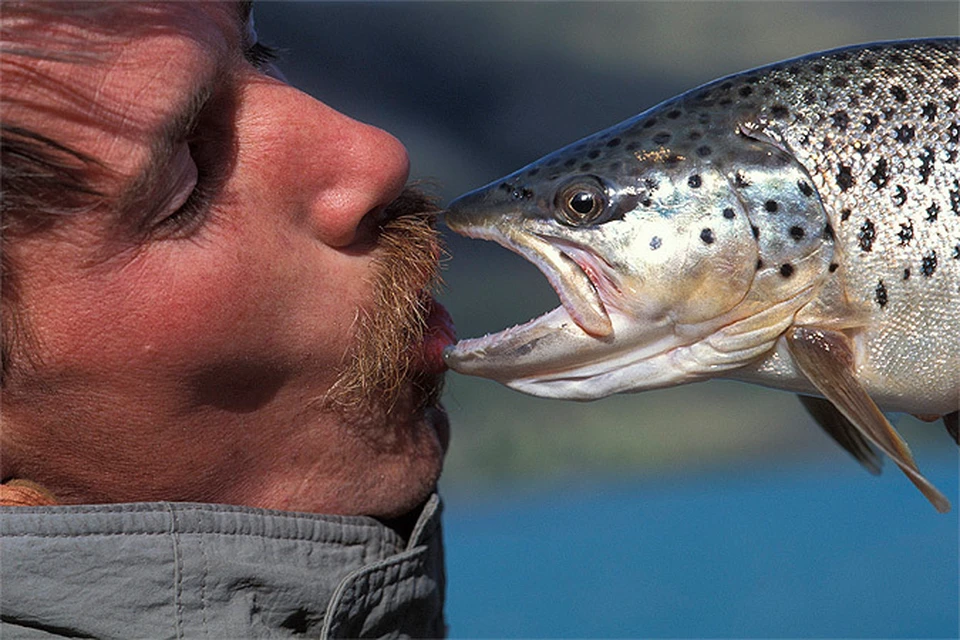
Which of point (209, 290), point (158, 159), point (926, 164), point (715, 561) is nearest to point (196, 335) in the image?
point (209, 290)

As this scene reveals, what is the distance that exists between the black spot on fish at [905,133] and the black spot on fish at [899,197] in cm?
7

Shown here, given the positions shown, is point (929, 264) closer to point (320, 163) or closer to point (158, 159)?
point (320, 163)

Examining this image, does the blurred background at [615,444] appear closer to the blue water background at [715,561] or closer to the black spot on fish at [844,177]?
the blue water background at [715,561]

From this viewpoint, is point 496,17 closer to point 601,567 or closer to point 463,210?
point 601,567

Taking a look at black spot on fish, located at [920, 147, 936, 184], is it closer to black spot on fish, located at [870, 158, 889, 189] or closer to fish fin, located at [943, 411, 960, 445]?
black spot on fish, located at [870, 158, 889, 189]

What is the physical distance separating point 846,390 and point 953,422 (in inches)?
12.2

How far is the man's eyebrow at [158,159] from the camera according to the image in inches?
48.3

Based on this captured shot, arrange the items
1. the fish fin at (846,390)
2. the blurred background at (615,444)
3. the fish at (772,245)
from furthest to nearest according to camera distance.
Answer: the blurred background at (615,444)
the fish at (772,245)
the fish fin at (846,390)

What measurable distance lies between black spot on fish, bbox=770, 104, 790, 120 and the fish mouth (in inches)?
12.5

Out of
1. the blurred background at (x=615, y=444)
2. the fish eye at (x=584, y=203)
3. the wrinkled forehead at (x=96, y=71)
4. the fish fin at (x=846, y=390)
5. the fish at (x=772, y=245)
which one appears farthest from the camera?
the blurred background at (x=615, y=444)

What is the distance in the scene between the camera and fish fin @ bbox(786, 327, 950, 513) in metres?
1.31

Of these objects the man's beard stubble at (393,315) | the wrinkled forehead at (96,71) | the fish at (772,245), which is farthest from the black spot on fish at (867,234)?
the wrinkled forehead at (96,71)

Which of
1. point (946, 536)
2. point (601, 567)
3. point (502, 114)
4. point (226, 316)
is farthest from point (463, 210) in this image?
point (502, 114)

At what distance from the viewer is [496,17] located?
7.41 m
